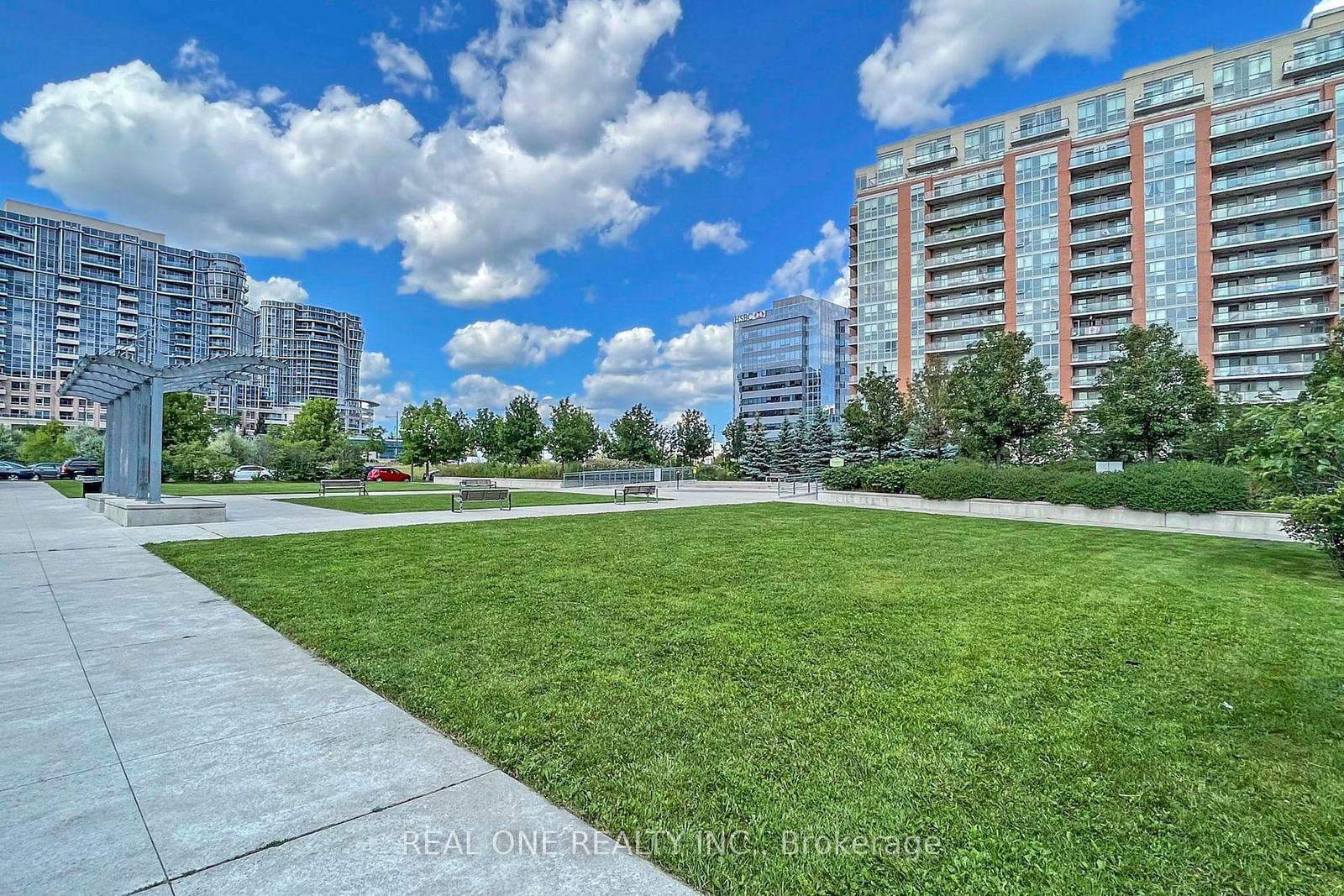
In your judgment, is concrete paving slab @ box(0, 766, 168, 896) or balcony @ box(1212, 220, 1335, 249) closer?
concrete paving slab @ box(0, 766, 168, 896)

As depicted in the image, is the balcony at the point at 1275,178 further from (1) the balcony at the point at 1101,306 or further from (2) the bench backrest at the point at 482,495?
(2) the bench backrest at the point at 482,495

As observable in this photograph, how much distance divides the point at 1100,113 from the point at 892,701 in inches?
2950

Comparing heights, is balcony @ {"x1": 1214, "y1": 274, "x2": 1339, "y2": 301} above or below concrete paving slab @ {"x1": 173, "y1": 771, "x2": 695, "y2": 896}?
above

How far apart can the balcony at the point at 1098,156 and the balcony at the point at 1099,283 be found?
10.2m

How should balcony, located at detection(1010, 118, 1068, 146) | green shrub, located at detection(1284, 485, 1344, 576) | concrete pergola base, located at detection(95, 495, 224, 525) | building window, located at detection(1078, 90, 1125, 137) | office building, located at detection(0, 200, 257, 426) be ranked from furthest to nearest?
office building, located at detection(0, 200, 257, 426)
balcony, located at detection(1010, 118, 1068, 146)
building window, located at detection(1078, 90, 1125, 137)
concrete pergola base, located at detection(95, 495, 224, 525)
green shrub, located at detection(1284, 485, 1344, 576)

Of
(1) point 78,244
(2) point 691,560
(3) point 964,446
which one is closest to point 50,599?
(2) point 691,560

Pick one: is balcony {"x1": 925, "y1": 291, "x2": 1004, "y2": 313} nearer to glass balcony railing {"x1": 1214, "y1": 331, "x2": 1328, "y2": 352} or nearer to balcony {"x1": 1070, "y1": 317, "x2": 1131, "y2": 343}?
balcony {"x1": 1070, "y1": 317, "x2": 1131, "y2": 343}

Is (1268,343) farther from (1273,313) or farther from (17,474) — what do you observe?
(17,474)

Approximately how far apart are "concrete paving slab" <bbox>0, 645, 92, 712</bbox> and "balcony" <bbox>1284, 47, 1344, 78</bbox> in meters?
79.0

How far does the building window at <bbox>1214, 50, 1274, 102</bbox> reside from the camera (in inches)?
2053

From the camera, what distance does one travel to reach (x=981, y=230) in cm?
6047

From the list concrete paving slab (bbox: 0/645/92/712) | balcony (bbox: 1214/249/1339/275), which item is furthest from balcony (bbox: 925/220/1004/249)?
concrete paving slab (bbox: 0/645/92/712)

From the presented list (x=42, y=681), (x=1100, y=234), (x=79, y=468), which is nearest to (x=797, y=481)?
(x=42, y=681)

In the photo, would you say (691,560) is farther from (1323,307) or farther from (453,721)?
(1323,307)
